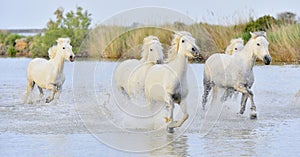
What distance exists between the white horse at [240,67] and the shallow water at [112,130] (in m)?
0.43

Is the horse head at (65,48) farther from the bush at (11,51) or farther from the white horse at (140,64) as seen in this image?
the bush at (11,51)

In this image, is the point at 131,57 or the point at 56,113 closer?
the point at 131,57

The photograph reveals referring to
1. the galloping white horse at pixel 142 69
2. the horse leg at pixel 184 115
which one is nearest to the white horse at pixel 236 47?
the galloping white horse at pixel 142 69

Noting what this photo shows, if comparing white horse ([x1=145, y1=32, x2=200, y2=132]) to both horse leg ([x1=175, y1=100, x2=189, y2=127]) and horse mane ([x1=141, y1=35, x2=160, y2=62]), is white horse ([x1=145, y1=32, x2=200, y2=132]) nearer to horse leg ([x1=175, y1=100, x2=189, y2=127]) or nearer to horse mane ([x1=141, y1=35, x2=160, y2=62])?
horse leg ([x1=175, y1=100, x2=189, y2=127])

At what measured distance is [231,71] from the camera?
1297 cm

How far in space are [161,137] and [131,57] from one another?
82.3 inches

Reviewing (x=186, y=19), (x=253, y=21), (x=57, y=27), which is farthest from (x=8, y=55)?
(x=186, y=19)

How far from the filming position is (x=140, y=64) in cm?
1143

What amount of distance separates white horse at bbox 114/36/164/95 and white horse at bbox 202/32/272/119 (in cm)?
194

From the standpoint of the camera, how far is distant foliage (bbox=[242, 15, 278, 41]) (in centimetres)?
2789

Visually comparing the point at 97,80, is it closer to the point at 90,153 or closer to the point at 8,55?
the point at 90,153

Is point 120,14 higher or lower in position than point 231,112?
higher

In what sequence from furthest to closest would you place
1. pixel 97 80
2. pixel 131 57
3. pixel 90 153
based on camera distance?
pixel 131 57 → pixel 97 80 → pixel 90 153

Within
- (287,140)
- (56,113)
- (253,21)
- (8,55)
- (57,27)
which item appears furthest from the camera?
(8,55)
